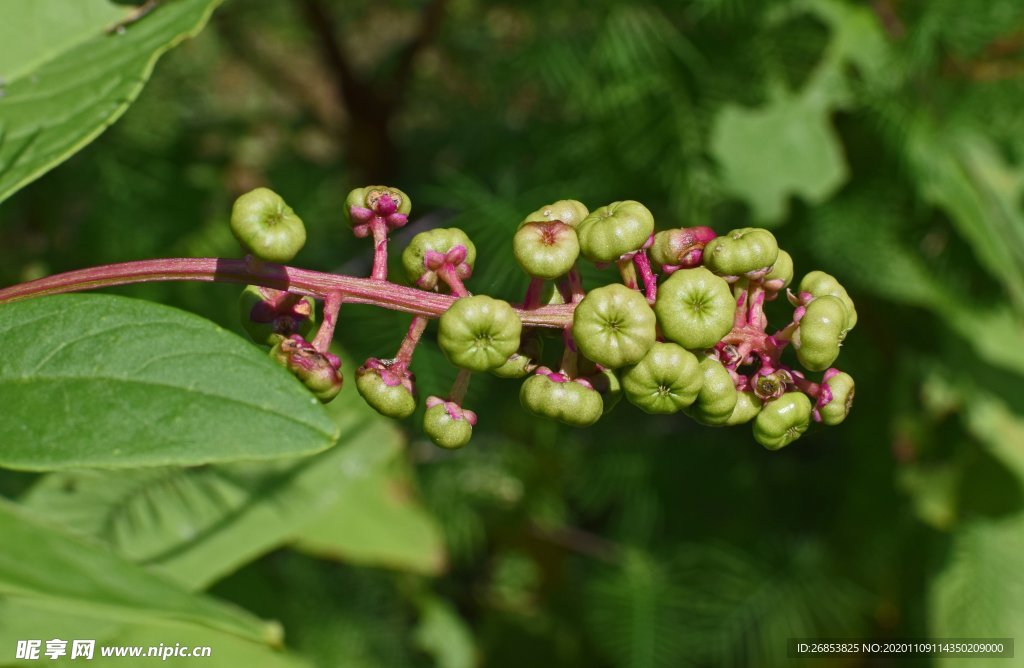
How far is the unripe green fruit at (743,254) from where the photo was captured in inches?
35.5

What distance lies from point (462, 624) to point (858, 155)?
1.70m

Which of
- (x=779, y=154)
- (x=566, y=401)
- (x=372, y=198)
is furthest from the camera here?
(x=779, y=154)

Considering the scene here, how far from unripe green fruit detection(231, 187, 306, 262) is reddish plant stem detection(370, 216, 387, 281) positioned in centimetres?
9

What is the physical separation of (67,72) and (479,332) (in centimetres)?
72

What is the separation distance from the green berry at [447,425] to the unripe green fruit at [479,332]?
9 cm

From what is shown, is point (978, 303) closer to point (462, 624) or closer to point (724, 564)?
point (724, 564)

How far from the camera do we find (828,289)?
3.14 ft

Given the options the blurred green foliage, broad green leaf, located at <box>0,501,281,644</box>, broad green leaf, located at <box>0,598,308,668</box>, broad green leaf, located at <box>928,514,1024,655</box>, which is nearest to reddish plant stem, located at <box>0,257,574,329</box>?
broad green leaf, located at <box>0,501,281,644</box>

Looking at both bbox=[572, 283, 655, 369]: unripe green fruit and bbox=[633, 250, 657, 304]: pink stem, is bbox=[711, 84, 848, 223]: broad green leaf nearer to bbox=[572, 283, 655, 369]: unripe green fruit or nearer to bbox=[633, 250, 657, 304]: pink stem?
bbox=[633, 250, 657, 304]: pink stem

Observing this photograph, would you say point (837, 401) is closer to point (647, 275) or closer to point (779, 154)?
point (647, 275)

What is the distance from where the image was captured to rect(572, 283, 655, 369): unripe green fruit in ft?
2.74

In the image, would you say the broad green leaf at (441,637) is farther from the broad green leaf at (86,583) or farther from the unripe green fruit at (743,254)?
the unripe green fruit at (743,254)

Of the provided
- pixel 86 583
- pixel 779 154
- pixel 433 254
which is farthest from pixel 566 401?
pixel 779 154

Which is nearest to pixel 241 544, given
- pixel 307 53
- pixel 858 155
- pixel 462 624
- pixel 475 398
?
pixel 475 398
